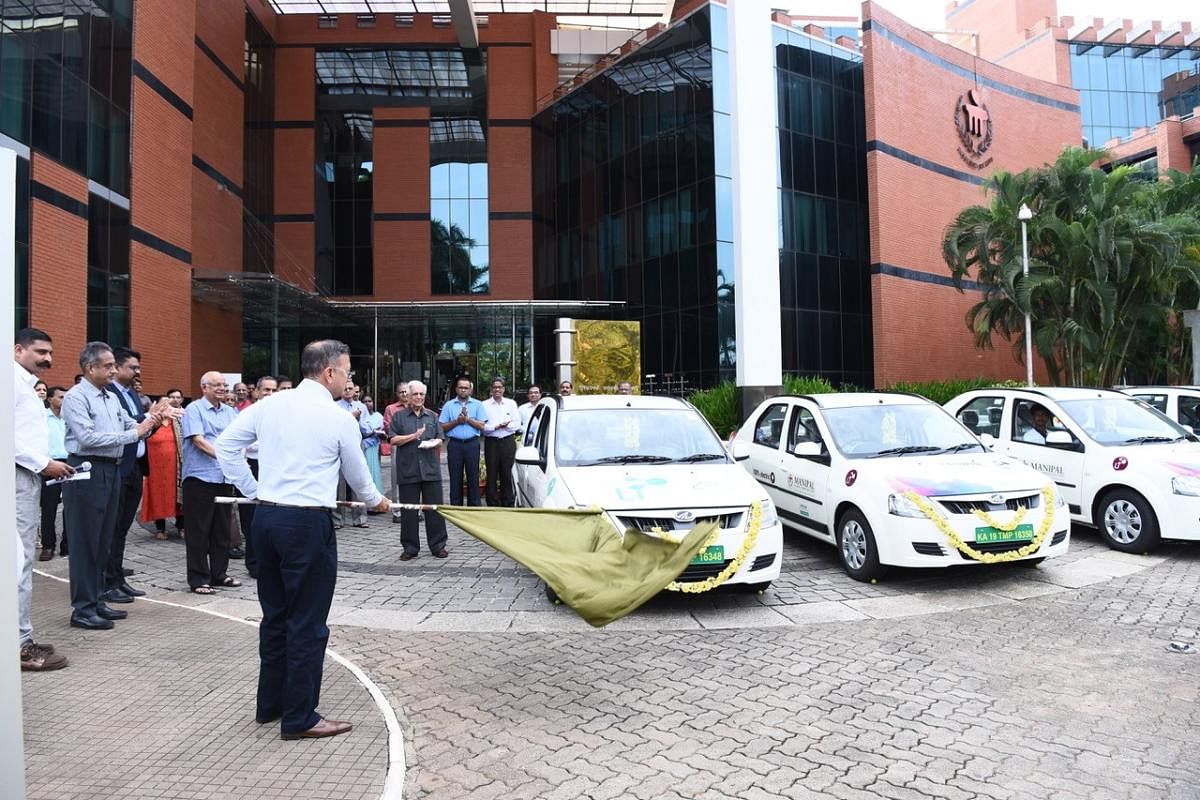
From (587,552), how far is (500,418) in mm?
5724

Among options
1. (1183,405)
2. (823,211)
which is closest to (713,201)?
(823,211)

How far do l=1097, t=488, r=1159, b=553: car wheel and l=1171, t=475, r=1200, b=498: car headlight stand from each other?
0.32m

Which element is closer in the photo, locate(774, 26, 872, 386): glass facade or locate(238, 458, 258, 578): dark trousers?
locate(238, 458, 258, 578): dark trousers

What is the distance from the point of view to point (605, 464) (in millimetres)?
7062

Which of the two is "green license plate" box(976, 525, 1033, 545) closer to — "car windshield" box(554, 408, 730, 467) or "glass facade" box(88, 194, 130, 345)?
"car windshield" box(554, 408, 730, 467)

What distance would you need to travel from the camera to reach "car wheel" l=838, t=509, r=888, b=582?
7168 millimetres

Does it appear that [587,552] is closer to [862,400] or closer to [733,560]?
[733,560]

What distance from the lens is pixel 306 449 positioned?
398 centimetres

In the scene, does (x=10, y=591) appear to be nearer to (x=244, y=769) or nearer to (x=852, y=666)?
(x=244, y=769)

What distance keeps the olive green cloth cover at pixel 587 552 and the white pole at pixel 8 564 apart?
7.38 feet

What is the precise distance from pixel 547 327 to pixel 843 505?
25096mm

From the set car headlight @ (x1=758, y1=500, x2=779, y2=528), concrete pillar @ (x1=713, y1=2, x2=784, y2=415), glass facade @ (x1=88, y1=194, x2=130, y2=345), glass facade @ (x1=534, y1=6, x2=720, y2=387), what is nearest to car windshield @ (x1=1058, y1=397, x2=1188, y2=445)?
car headlight @ (x1=758, y1=500, x2=779, y2=528)

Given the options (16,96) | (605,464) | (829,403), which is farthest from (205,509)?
(16,96)

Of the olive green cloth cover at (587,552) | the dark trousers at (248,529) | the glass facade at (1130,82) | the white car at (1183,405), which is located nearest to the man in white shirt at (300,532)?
the olive green cloth cover at (587,552)
